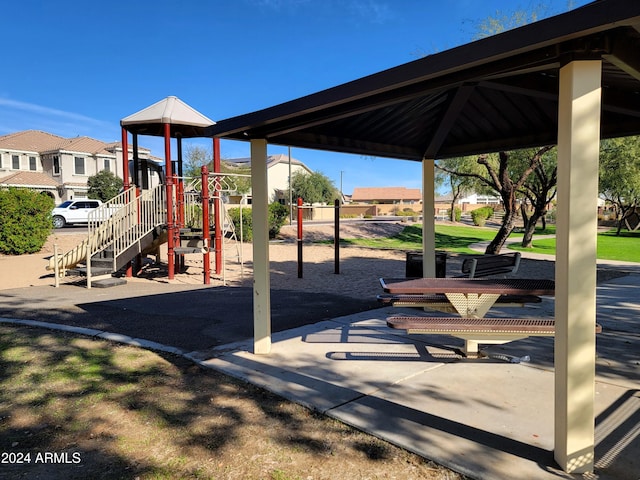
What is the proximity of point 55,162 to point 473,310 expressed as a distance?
47046 millimetres

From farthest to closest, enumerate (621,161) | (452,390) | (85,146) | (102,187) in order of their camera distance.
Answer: (85,146) < (102,187) < (621,161) < (452,390)

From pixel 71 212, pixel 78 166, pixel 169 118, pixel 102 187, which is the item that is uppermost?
pixel 78 166

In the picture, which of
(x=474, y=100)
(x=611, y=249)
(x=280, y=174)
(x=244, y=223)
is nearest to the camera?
(x=474, y=100)

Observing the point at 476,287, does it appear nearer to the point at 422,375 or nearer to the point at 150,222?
the point at 422,375

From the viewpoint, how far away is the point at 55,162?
139 ft

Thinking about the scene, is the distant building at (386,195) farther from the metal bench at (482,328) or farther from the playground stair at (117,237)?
the metal bench at (482,328)

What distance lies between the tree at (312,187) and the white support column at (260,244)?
55695 mm

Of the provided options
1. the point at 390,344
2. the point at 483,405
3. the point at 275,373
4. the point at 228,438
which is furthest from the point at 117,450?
the point at 390,344

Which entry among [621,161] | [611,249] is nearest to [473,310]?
[621,161]

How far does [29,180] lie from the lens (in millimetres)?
39062

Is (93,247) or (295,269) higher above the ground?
(93,247)

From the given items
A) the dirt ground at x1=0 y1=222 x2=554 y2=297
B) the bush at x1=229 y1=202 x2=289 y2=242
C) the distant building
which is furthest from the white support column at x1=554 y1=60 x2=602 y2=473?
the distant building

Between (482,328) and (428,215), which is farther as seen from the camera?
(428,215)

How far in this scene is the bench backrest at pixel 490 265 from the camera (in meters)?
6.77
